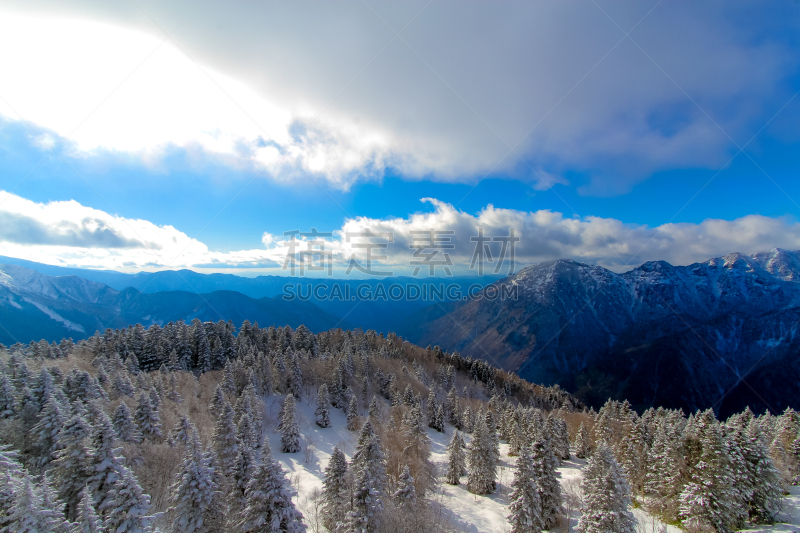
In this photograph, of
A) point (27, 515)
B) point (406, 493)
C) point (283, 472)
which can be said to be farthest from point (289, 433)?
point (27, 515)

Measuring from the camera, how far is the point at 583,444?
71.9m

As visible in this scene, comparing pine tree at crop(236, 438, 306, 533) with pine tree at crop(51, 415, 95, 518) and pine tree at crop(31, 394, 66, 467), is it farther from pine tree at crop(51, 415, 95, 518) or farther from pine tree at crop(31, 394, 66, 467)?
pine tree at crop(31, 394, 66, 467)

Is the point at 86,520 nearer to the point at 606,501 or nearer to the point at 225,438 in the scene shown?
the point at 225,438

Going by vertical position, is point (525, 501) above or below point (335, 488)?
below

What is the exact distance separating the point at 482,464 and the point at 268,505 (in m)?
37.0

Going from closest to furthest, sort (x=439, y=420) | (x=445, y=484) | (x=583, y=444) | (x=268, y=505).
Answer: (x=268, y=505) → (x=445, y=484) → (x=583, y=444) → (x=439, y=420)

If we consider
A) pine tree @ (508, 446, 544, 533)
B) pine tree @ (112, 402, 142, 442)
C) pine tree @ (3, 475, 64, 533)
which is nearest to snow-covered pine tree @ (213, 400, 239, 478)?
pine tree @ (112, 402, 142, 442)

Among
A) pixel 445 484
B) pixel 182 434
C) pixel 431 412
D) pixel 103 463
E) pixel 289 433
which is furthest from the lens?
pixel 431 412

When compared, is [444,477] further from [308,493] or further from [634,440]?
[634,440]

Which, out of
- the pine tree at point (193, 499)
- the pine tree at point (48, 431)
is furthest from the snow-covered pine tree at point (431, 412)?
the pine tree at point (48, 431)

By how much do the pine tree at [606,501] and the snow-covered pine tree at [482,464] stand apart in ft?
68.5

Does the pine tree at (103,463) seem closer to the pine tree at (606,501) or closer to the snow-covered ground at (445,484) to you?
the snow-covered ground at (445,484)

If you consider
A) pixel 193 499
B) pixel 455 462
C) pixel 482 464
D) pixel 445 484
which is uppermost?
pixel 193 499

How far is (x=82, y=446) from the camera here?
25922 millimetres
